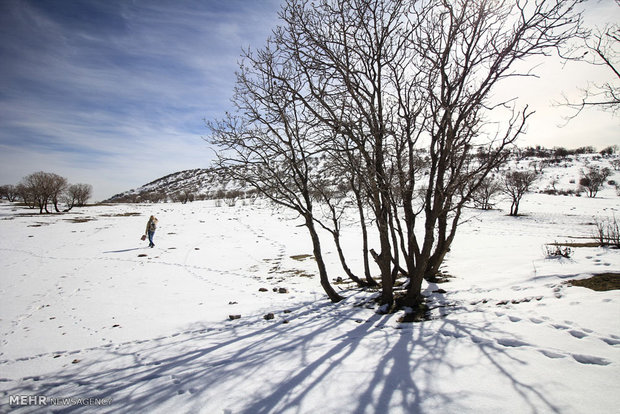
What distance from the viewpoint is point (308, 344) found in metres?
3.97

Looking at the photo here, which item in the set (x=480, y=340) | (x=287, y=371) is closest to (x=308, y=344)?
(x=287, y=371)

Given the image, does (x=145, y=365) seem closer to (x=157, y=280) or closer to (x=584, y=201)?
(x=157, y=280)

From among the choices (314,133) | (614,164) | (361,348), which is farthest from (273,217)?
(614,164)

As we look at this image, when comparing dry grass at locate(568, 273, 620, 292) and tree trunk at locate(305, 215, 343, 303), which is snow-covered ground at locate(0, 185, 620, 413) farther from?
tree trunk at locate(305, 215, 343, 303)

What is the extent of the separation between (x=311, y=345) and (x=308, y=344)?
0.09m

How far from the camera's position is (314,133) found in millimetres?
5848

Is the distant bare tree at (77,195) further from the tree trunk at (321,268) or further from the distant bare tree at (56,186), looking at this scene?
the tree trunk at (321,268)

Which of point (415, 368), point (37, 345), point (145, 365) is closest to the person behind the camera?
point (415, 368)

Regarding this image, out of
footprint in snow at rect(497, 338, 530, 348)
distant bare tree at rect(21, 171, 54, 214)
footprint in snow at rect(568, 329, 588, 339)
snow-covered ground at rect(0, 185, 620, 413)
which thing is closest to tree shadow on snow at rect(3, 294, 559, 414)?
snow-covered ground at rect(0, 185, 620, 413)

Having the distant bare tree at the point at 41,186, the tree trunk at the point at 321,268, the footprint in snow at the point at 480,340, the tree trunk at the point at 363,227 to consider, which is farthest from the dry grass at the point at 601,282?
the distant bare tree at the point at 41,186

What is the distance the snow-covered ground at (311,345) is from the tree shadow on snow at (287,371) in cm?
2

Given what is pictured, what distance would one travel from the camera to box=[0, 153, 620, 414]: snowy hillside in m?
2.38

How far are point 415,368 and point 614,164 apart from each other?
76.3 metres

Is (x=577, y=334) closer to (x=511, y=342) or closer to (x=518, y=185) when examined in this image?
(x=511, y=342)
